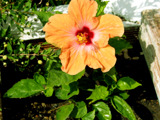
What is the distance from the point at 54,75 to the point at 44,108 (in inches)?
38.8

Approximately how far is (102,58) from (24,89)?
959 millimetres

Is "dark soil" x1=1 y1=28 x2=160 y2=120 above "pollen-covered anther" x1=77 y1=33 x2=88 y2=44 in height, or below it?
below

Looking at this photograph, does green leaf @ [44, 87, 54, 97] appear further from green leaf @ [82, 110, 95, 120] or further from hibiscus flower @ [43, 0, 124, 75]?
hibiscus flower @ [43, 0, 124, 75]

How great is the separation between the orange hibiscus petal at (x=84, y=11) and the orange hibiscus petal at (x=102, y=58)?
0.65 ft

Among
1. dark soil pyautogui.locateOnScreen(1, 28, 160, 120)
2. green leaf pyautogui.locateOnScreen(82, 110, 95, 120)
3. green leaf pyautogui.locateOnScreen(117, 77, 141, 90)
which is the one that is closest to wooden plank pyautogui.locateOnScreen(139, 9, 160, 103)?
green leaf pyautogui.locateOnScreen(117, 77, 141, 90)

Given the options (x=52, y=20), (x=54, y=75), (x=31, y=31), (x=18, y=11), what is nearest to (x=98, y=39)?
(x=52, y=20)

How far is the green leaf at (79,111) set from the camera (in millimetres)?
1867

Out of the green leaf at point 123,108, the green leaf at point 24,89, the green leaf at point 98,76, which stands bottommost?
the green leaf at point 123,108

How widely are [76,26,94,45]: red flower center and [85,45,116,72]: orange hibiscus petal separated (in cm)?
10

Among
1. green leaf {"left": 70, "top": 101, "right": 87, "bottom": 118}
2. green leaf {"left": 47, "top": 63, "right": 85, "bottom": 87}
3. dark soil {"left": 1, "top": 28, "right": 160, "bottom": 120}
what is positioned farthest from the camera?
dark soil {"left": 1, "top": 28, "right": 160, "bottom": 120}

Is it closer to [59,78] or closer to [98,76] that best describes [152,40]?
[98,76]

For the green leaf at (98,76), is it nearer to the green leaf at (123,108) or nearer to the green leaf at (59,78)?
the green leaf at (123,108)

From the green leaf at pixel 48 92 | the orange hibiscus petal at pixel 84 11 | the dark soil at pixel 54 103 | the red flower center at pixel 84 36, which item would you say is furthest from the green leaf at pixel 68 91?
the orange hibiscus petal at pixel 84 11

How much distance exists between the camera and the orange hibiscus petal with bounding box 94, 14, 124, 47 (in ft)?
3.93
